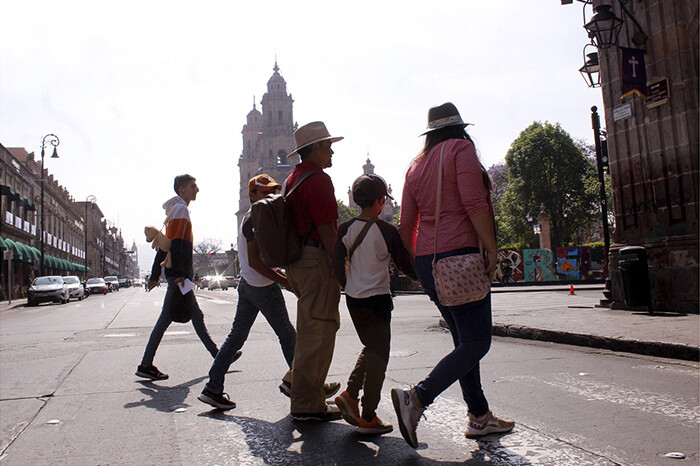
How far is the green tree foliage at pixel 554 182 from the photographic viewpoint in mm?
48406

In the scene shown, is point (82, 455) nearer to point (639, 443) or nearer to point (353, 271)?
point (353, 271)

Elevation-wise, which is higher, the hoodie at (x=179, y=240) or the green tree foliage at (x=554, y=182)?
the green tree foliage at (x=554, y=182)

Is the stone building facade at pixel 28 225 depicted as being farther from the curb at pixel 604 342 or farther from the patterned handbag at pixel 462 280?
the patterned handbag at pixel 462 280

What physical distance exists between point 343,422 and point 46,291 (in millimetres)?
27733

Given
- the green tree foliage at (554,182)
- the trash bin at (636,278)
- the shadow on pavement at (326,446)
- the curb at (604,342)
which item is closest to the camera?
the shadow on pavement at (326,446)

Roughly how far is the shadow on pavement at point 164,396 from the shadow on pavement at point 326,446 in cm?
93

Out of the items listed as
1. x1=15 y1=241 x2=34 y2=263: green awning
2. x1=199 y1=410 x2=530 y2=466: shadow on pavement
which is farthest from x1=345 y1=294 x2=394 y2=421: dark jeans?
x1=15 y1=241 x2=34 y2=263: green awning

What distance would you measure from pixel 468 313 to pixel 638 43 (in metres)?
8.91

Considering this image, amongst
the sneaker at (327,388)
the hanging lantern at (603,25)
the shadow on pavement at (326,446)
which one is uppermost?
the hanging lantern at (603,25)

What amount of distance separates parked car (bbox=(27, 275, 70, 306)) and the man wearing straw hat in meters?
27.7

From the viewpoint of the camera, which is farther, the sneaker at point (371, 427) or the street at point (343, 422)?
the sneaker at point (371, 427)

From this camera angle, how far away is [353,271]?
134 inches

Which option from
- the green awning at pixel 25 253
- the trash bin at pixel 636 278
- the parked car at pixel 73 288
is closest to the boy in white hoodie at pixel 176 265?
the trash bin at pixel 636 278

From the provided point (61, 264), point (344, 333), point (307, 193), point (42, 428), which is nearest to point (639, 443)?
point (307, 193)
